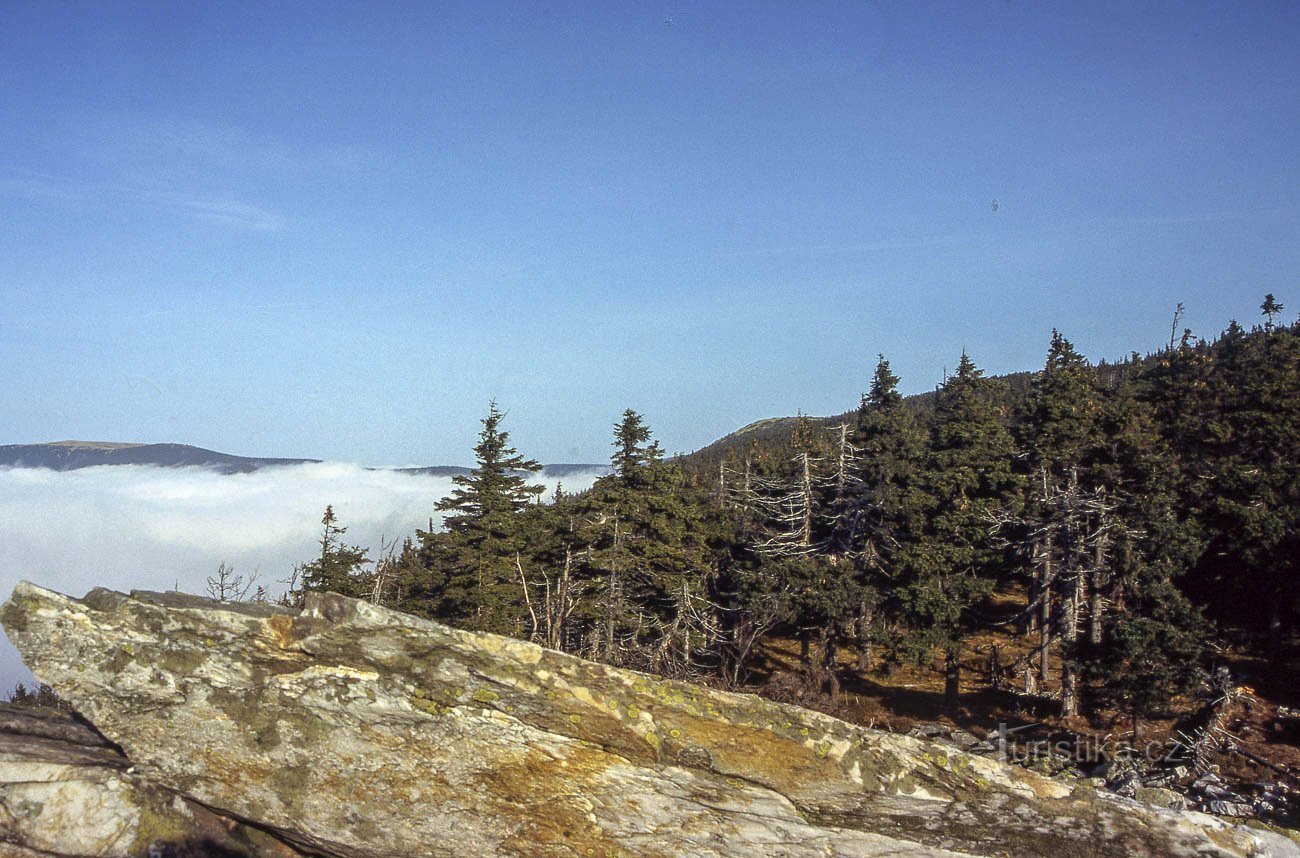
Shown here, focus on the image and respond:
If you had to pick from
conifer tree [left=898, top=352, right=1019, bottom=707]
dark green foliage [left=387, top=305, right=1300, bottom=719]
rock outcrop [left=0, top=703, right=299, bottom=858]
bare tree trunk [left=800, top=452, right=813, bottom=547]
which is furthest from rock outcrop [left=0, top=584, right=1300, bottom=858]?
bare tree trunk [left=800, top=452, right=813, bottom=547]

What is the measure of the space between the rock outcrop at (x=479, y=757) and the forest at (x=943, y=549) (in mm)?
17679

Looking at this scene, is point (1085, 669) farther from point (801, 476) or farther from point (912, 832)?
point (912, 832)

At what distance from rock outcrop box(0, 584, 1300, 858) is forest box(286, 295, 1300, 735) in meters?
17.7

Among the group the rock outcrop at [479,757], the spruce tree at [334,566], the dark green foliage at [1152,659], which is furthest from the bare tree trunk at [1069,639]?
the spruce tree at [334,566]

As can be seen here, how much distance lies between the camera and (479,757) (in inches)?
229

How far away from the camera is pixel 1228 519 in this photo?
30.1m

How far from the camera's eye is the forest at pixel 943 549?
27.7m

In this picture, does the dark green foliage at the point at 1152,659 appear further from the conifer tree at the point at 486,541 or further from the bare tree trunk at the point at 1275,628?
the conifer tree at the point at 486,541

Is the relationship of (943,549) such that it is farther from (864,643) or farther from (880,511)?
(864,643)

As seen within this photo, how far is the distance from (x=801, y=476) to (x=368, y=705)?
115 feet

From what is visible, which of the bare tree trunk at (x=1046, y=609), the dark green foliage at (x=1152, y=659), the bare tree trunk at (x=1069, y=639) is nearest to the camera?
the dark green foliage at (x=1152, y=659)

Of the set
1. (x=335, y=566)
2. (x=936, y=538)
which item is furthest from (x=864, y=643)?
(x=335, y=566)

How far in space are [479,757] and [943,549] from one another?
25.7 m

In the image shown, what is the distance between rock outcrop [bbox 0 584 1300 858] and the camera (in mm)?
5574
